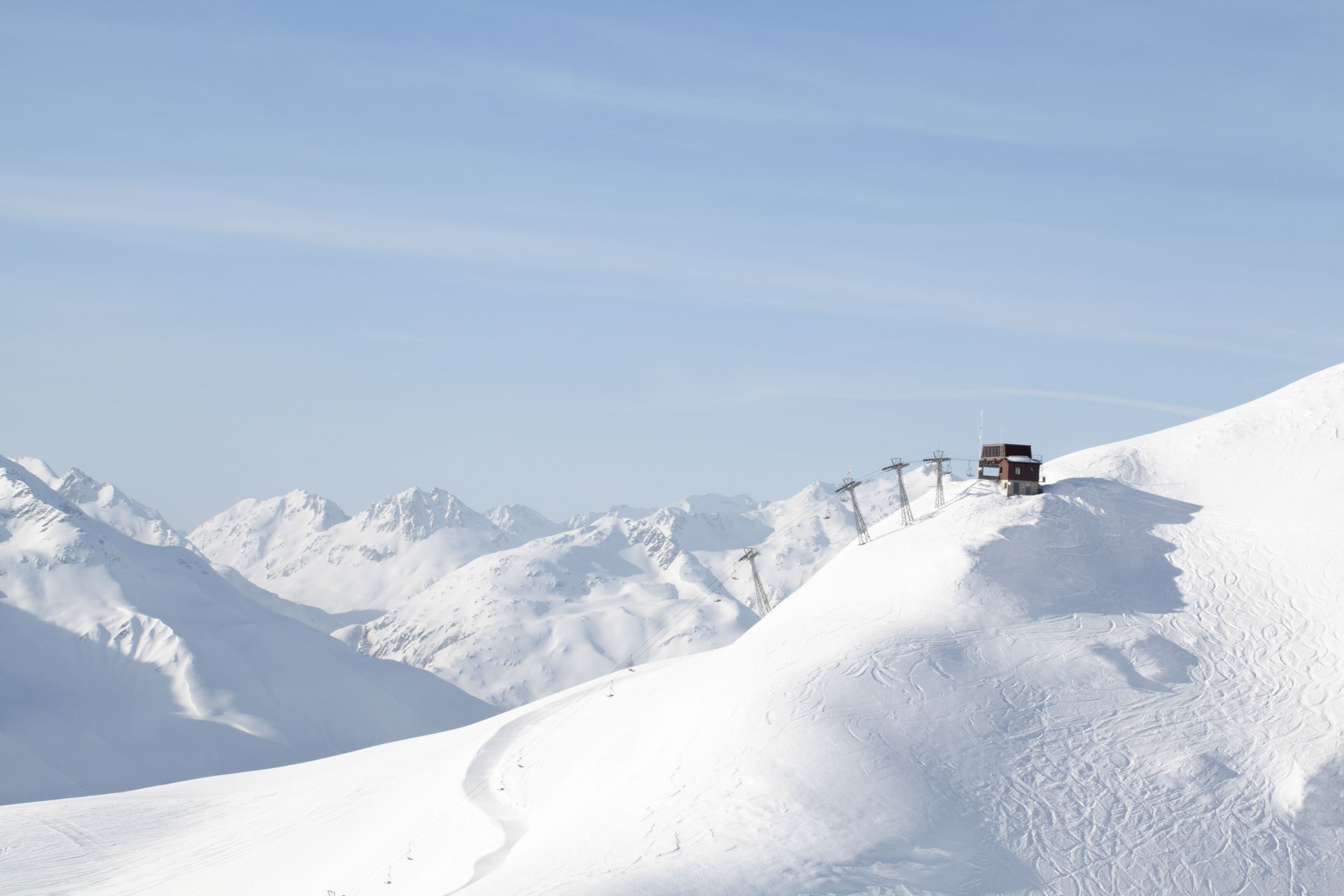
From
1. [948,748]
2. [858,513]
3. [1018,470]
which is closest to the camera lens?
[948,748]

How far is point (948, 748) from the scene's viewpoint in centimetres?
5922

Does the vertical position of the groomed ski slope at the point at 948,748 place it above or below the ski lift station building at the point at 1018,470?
below

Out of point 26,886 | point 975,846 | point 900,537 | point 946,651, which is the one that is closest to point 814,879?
point 975,846

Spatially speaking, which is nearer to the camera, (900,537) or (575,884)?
Answer: (575,884)

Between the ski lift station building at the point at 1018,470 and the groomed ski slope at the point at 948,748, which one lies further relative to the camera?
the ski lift station building at the point at 1018,470

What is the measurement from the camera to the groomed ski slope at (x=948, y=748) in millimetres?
52969

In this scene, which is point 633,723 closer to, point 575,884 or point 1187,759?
point 575,884

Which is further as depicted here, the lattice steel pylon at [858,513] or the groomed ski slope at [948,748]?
the lattice steel pylon at [858,513]

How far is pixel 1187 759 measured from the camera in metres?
59.0

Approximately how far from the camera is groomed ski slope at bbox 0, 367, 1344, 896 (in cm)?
5297

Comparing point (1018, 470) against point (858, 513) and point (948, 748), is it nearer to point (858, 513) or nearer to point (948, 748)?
point (858, 513)

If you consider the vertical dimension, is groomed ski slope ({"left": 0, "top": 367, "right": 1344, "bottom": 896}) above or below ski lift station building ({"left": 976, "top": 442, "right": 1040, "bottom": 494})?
below

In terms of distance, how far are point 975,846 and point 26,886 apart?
205 ft

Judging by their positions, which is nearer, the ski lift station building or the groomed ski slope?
the groomed ski slope
